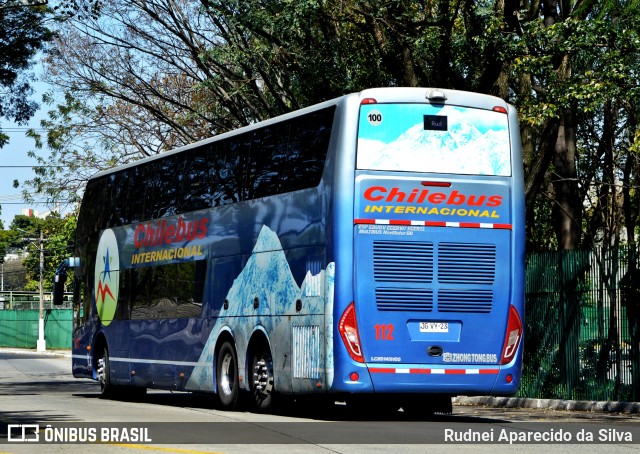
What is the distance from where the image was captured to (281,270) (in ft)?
58.7

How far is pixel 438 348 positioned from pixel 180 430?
12.7 feet

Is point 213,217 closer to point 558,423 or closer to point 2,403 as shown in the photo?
point 2,403

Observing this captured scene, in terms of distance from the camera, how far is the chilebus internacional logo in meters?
24.2

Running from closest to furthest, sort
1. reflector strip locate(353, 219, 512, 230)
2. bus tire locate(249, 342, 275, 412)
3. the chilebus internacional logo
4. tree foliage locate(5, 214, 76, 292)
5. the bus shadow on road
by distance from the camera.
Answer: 1. reflector strip locate(353, 219, 512, 230)
2. the bus shadow on road
3. bus tire locate(249, 342, 275, 412)
4. the chilebus internacional logo
5. tree foliage locate(5, 214, 76, 292)

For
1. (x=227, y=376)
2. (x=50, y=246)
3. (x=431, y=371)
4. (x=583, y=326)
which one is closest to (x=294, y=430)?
(x=431, y=371)

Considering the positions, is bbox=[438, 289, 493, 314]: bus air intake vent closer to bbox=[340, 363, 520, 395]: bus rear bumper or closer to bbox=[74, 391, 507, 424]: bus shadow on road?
bbox=[340, 363, 520, 395]: bus rear bumper

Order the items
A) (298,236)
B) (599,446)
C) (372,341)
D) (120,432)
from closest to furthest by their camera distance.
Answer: (599,446) < (120,432) < (372,341) < (298,236)

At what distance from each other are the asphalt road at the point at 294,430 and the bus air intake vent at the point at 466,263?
76.3 inches

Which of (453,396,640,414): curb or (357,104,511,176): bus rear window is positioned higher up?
(357,104,511,176): bus rear window

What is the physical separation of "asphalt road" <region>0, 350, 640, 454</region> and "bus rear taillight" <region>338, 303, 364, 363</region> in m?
0.92

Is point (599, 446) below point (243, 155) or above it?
below

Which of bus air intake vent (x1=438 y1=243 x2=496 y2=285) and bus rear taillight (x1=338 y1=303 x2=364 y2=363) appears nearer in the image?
bus rear taillight (x1=338 y1=303 x2=364 y2=363)

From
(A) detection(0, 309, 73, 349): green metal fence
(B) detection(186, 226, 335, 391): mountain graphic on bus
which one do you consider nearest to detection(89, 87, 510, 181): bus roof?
(B) detection(186, 226, 335, 391): mountain graphic on bus

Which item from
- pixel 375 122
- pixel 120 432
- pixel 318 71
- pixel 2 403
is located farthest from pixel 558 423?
pixel 318 71
